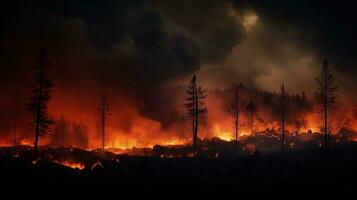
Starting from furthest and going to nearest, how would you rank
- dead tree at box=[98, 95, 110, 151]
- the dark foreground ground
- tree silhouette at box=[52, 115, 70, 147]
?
1. tree silhouette at box=[52, 115, 70, 147]
2. dead tree at box=[98, 95, 110, 151]
3. the dark foreground ground

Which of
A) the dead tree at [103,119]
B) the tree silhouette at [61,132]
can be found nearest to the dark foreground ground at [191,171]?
the dead tree at [103,119]

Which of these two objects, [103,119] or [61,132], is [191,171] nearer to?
[103,119]

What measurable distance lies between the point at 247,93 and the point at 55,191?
5042 inches

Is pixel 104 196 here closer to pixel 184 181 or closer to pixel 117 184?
pixel 117 184

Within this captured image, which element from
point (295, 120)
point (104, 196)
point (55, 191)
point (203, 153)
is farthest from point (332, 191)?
point (295, 120)

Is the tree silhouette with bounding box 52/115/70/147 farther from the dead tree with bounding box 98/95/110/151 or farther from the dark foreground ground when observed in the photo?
the dark foreground ground

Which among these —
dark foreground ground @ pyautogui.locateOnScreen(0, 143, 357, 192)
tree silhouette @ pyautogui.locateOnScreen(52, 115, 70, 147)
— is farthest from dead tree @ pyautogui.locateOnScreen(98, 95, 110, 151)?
dark foreground ground @ pyautogui.locateOnScreen(0, 143, 357, 192)

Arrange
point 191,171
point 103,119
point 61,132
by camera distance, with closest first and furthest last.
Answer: point 191,171
point 103,119
point 61,132

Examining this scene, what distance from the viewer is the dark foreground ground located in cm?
3228

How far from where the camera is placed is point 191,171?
46906 mm

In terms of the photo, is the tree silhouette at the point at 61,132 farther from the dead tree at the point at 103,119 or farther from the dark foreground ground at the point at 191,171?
the dark foreground ground at the point at 191,171

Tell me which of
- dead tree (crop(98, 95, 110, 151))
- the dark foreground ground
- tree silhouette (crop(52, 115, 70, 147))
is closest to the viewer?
the dark foreground ground

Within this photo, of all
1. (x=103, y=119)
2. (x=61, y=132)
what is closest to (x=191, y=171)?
(x=103, y=119)

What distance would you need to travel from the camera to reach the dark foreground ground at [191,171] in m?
32.3
